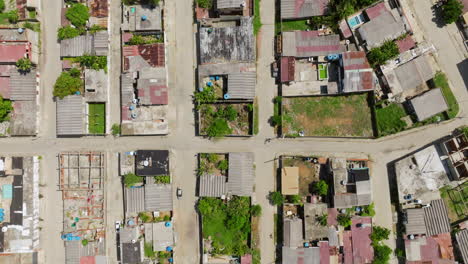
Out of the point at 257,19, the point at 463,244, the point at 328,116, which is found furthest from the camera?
the point at 257,19

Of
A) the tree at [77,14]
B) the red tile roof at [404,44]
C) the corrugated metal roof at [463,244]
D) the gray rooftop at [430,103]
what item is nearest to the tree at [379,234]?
the corrugated metal roof at [463,244]

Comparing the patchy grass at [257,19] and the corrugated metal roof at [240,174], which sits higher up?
the patchy grass at [257,19]

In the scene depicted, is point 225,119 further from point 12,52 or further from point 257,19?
point 12,52

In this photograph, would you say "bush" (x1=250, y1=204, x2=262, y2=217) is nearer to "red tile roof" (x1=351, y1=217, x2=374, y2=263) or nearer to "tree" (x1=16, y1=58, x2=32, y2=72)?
"red tile roof" (x1=351, y1=217, x2=374, y2=263)

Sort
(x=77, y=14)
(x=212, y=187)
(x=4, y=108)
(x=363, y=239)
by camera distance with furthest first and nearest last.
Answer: (x=77, y=14), (x=4, y=108), (x=212, y=187), (x=363, y=239)

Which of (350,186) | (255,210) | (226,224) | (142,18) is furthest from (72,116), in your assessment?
(350,186)

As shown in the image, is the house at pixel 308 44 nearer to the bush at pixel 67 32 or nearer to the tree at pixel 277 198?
the tree at pixel 277 198
